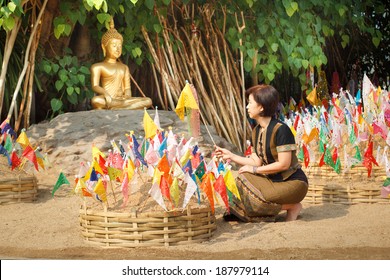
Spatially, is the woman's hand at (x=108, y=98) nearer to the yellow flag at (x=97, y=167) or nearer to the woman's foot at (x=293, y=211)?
the woman's foot at (x=293, y=211)

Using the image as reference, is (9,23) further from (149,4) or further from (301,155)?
(301,155)

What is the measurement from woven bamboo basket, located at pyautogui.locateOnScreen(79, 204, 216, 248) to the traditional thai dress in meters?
0.38

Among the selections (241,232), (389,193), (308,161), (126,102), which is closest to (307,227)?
(241,232)

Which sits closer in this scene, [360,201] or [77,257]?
[77,257]

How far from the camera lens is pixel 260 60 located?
637cm

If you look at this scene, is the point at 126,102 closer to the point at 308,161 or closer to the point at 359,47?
the point at 308,161

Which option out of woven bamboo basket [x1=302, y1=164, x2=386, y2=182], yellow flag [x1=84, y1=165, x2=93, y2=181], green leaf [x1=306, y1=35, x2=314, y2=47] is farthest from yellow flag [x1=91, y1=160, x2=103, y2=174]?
green leaf [x1=306, y1=35, x2=314, y2=47]

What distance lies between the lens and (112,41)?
5.64m

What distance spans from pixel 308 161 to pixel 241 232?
1.06 metres

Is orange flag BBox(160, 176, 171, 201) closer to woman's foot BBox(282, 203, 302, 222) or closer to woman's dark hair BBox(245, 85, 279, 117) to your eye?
woman's dark hair BBox(245, 85, 279, 117)

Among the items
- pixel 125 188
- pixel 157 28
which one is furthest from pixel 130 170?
pixel 157 28
